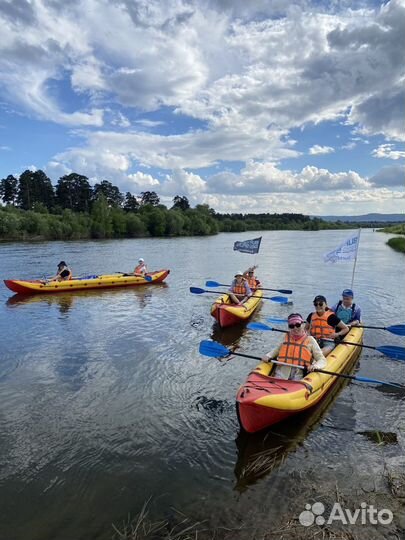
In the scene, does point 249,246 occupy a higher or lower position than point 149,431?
higher

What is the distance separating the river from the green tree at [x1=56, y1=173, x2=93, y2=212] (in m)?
68.2

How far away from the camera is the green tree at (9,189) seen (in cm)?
7400

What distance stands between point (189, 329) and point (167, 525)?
7953mm

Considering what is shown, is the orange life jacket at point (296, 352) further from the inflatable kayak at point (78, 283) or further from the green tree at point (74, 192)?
the green tree at point (74, 192)

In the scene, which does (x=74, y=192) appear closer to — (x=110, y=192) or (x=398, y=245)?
(x=110, y=192)

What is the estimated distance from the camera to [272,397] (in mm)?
6117

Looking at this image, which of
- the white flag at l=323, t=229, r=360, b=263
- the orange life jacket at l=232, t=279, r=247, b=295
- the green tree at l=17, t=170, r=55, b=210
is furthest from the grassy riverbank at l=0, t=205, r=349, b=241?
the white flag at l=323, t=229, r=360, b=263

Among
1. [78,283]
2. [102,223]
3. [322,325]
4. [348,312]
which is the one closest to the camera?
[322,325]

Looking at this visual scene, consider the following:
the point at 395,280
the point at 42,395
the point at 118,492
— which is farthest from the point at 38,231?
the point at 118,492

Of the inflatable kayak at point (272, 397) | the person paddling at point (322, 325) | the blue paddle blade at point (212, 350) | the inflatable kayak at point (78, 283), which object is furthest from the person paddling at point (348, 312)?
the inflatable kayak at point (78, 283)

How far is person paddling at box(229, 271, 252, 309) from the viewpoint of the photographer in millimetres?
13695

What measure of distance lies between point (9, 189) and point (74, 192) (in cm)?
1087

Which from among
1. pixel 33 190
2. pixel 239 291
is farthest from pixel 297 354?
pixel 33 190

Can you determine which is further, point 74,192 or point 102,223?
point 74,192
